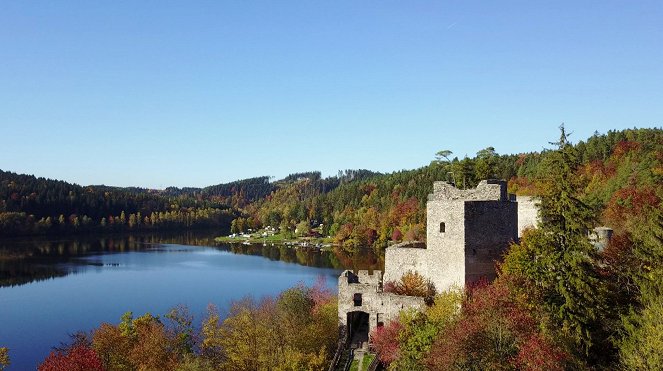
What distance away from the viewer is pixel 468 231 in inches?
961

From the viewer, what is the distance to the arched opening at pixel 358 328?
2997cm

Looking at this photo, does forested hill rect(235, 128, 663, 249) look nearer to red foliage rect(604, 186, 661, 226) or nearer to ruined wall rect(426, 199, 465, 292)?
red foliage rect(604, 186, 661, 226)

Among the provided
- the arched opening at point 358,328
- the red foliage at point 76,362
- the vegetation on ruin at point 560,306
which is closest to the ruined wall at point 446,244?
the vegetation on ruin at point 560,306

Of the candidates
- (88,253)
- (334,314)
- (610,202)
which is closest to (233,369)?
(334,314)

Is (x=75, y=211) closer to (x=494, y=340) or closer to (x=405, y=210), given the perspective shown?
(x=405, y=210)

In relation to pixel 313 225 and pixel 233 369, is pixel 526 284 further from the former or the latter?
pixel 313 225

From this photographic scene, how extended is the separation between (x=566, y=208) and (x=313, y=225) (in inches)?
5517

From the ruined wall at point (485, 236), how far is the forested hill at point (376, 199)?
85.0 ft

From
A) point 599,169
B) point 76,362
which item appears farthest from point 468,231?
point 599,169

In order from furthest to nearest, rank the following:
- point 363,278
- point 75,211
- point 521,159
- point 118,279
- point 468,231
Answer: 1. point 75,211
2. point 521,159
3. point 118,279
4. point 363,278
5. point 468,231

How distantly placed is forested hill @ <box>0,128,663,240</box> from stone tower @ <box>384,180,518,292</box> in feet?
84.7

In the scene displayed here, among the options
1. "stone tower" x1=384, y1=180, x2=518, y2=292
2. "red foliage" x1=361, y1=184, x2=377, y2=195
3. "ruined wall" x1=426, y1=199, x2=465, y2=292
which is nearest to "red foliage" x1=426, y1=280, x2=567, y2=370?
"stone tower" x1=384, y1=180, x2=518, y2=292

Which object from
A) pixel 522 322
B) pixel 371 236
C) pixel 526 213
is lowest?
pixel 371 236

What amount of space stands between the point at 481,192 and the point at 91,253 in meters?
98.1
